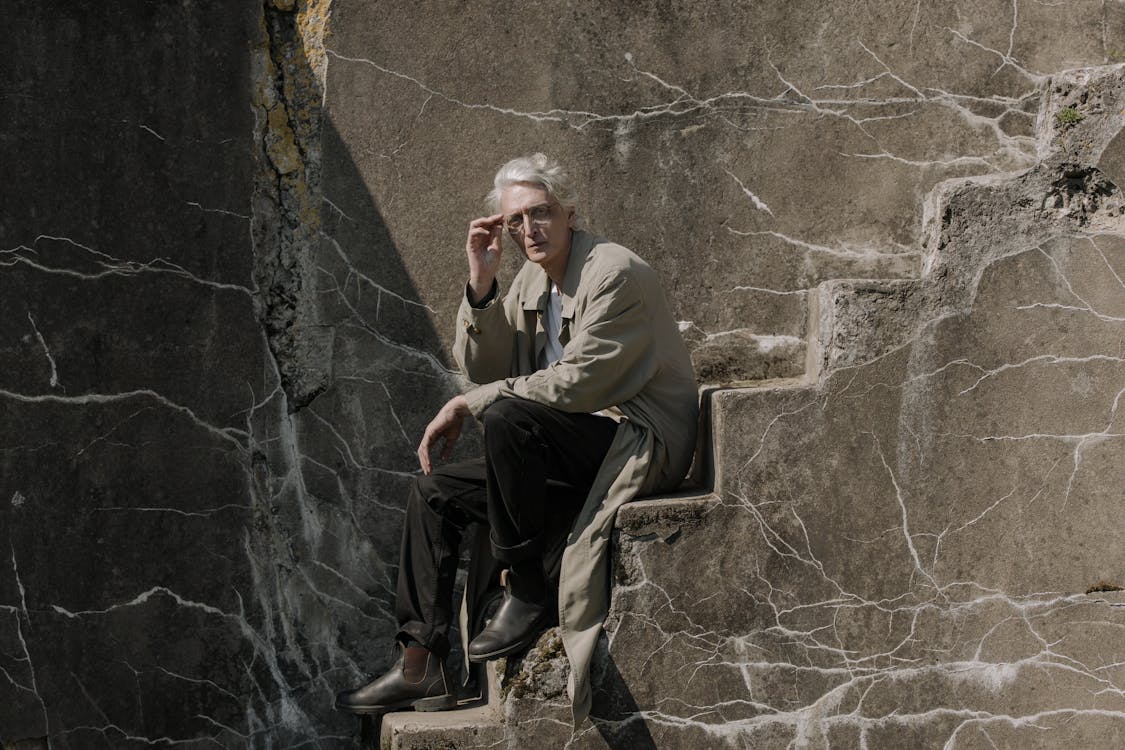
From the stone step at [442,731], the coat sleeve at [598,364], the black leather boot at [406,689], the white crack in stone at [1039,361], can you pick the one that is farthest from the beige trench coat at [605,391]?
the white crack in stone at [1039,361]

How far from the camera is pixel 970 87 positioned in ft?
14.8

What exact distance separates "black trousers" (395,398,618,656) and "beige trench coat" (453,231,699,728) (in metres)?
0.06

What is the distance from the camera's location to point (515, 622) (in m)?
3.82

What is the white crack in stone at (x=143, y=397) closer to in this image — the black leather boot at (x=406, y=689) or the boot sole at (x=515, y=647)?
the black leather boot at (x=406, y=689)

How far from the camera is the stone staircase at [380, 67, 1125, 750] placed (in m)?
3.91

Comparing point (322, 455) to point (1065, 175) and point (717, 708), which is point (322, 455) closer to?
point (717, 708)

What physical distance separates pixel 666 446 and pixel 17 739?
2167 mm

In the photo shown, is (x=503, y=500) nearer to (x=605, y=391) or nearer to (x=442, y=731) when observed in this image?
(x=605, y=391)

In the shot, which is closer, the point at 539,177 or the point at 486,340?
the point at 539,177

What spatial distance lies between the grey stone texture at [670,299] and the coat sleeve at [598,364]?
1.01ft

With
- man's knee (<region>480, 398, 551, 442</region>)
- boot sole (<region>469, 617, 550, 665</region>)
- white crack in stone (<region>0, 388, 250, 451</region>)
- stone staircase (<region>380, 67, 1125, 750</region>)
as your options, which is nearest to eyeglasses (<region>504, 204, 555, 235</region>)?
man's knee (<region>480, 398, 551, 442</region>)

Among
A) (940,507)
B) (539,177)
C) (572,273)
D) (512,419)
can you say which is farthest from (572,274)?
(940,507)

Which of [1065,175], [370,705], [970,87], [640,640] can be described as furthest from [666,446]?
[970,87]

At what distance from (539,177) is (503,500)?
35.4 inches
